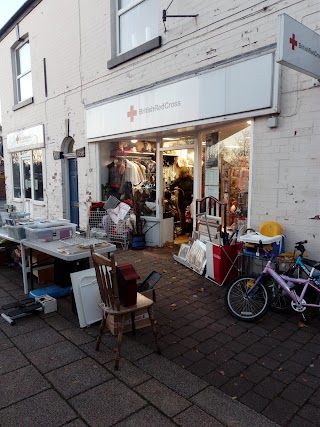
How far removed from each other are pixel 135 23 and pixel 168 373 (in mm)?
6626

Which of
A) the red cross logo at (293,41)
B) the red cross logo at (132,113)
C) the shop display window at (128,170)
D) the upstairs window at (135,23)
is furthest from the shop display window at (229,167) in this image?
the upstairs window at (135,23)

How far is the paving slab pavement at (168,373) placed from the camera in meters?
2.30

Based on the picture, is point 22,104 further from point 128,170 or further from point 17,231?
point 17,231

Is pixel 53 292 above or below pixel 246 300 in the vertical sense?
below

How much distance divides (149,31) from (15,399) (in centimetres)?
649

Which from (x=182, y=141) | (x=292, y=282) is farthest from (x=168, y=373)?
(x=182, y=141)

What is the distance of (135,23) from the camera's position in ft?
22.1

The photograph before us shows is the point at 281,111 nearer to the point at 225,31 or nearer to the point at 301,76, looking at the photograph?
the point at 301,76

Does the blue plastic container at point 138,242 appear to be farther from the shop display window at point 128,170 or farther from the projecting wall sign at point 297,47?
the projecting wall sign at point 297,47

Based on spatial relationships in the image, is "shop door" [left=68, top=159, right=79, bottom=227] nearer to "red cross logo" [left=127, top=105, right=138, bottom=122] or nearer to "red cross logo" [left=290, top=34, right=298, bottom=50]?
"red cross logo" [left=127, top=105, right=138, bottom=122]

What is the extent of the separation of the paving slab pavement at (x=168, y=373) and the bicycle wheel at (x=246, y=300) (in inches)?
4.9

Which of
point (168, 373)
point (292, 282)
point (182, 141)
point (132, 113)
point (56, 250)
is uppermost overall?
point (132, 113)

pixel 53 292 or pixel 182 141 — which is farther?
pixel 182 141

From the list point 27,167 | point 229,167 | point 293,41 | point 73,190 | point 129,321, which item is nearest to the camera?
point 293,41
